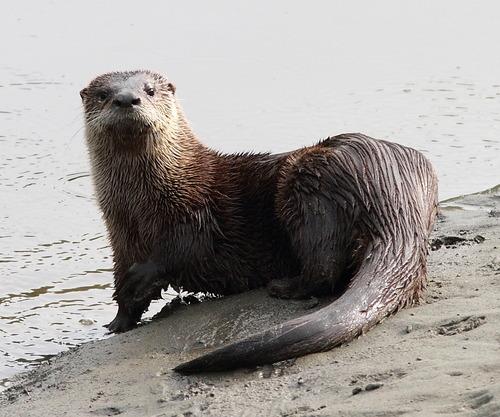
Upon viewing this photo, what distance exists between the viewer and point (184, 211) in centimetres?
481

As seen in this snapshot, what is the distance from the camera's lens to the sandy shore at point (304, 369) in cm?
324

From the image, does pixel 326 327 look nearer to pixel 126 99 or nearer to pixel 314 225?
pixel 314 225

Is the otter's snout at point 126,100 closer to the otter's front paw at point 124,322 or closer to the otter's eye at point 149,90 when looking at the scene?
the otter's eye at point 149,90

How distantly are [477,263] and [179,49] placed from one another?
4596 mm

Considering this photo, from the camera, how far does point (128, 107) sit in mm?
4652

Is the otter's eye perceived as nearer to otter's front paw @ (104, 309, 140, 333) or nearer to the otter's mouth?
the otter's mouth

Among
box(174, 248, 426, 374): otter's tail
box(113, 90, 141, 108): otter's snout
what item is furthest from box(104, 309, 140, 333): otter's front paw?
box(174, 248, 426, 374): otter's tail

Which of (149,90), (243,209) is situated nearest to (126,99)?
(149,90)

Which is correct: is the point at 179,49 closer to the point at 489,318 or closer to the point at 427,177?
the point at 427,177

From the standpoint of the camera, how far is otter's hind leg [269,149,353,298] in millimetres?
4363

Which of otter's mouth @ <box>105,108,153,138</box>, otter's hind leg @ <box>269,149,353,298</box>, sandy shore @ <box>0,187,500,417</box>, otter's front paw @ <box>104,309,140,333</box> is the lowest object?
otter's front paw @ <box>104,309,140,333</box>

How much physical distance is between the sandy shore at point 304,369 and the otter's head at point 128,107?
769mm

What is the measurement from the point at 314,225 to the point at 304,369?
2.75 ft

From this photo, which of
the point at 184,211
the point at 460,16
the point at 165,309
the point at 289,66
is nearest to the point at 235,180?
the point at 184,211
